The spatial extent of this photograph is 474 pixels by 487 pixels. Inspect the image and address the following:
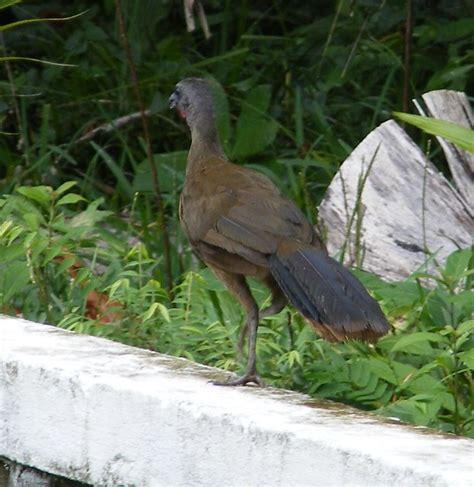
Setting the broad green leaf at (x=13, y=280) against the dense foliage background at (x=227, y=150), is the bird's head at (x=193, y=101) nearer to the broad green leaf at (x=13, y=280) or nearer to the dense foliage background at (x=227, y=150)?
the dense foliage background at (x=227, y=150)

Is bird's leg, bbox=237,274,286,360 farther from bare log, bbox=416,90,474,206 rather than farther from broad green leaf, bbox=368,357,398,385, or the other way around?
bare log, bbox=416,90,474,206

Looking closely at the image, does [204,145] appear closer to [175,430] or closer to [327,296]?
[327,296]

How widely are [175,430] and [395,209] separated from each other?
227cm

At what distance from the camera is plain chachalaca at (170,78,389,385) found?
11.4 ft

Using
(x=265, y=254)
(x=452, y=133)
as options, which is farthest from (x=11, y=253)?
(x=452, y=133)

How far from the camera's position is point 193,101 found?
4602 mm

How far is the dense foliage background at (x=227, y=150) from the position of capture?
4.00 meters

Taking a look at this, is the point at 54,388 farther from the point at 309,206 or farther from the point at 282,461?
the point at 309,206

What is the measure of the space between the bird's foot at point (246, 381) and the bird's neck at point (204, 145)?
940 mm

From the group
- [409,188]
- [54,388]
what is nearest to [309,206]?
[409,188]

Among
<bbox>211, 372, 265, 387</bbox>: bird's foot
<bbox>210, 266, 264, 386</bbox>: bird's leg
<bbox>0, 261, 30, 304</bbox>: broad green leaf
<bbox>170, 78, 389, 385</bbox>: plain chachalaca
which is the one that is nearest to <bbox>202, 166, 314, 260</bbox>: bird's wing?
<bbox>170, 78, 389, 385</bbox>: plain chachalaca

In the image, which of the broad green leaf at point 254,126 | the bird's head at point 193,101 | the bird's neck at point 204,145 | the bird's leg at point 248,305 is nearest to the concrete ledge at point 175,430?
the bird's leg at point 248,305

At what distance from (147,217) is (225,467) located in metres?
3.11

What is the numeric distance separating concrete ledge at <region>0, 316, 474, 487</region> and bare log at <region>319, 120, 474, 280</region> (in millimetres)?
1661
